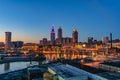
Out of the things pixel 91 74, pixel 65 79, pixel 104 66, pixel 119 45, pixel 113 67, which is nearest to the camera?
pixel 65 79

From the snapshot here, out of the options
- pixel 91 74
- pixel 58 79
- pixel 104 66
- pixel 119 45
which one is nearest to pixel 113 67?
pixel 104 66

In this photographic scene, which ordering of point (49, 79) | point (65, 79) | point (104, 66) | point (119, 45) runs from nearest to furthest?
point (65, 79) → point (49, 79) → point (104, 66) → point (119, 45)

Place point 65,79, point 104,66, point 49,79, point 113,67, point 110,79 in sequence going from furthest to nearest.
A: point 104,66 → point 113,67 → point 49,79 → point 65,79 → point 110,79

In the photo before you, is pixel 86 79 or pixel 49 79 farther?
pixel 49 79

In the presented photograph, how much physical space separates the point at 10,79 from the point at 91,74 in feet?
81.0

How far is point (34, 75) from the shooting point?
139 feet

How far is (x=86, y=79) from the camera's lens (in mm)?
30312

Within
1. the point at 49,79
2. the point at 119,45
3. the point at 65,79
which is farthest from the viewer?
the point at 119,45

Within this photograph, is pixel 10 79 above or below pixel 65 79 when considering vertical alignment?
below

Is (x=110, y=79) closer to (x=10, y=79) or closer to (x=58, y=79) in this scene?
(x=58, y=79)

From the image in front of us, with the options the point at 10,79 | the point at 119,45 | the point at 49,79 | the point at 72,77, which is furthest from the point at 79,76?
the point at 119,45

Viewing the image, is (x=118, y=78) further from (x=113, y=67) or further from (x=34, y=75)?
(x=34, y=75)

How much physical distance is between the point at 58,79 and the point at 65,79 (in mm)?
3639

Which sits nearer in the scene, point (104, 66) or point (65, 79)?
point (65, 79)
